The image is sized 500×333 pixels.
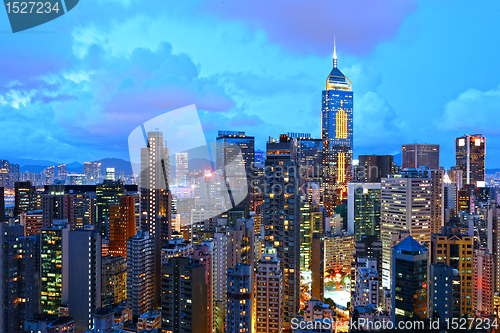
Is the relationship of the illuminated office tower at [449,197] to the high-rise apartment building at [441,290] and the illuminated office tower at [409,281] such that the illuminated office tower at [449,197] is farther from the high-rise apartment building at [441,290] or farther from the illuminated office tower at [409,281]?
the illuminated office tower at [409,281]

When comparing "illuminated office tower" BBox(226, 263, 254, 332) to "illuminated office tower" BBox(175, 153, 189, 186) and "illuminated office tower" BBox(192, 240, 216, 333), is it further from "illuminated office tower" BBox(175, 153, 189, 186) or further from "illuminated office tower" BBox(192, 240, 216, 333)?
"illuminated office tower" BBox(175, 153, 189, 186)

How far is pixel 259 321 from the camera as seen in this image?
28.0 feet

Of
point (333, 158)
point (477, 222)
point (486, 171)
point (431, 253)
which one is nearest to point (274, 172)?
point (431, 253)

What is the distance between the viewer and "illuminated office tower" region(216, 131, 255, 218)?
16.5 m

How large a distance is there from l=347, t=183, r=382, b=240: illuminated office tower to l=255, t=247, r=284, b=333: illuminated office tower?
41.5 feet

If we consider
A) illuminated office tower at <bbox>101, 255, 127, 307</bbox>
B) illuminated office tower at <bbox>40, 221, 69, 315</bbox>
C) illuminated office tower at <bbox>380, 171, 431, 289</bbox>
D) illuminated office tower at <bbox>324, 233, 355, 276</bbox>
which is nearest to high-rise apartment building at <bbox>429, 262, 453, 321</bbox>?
illuminated office tower at <bbox>380, 171, 431, 289</bbox>

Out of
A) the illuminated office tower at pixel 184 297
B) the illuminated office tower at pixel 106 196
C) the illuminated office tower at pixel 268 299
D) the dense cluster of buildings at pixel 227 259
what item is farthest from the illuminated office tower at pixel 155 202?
the illuminated office tower at pixel 106 196

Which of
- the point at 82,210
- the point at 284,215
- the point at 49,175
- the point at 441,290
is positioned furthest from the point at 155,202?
the point at 441,290

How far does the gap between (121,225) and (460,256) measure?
41.9ft

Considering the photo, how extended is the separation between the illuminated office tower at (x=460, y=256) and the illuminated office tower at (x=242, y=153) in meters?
7.33

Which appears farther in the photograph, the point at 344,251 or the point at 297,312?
the point at 344,251

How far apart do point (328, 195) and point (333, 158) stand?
969cm

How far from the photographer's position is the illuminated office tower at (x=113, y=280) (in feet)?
36.5

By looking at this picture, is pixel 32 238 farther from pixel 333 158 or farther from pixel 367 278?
pixel 333 158
